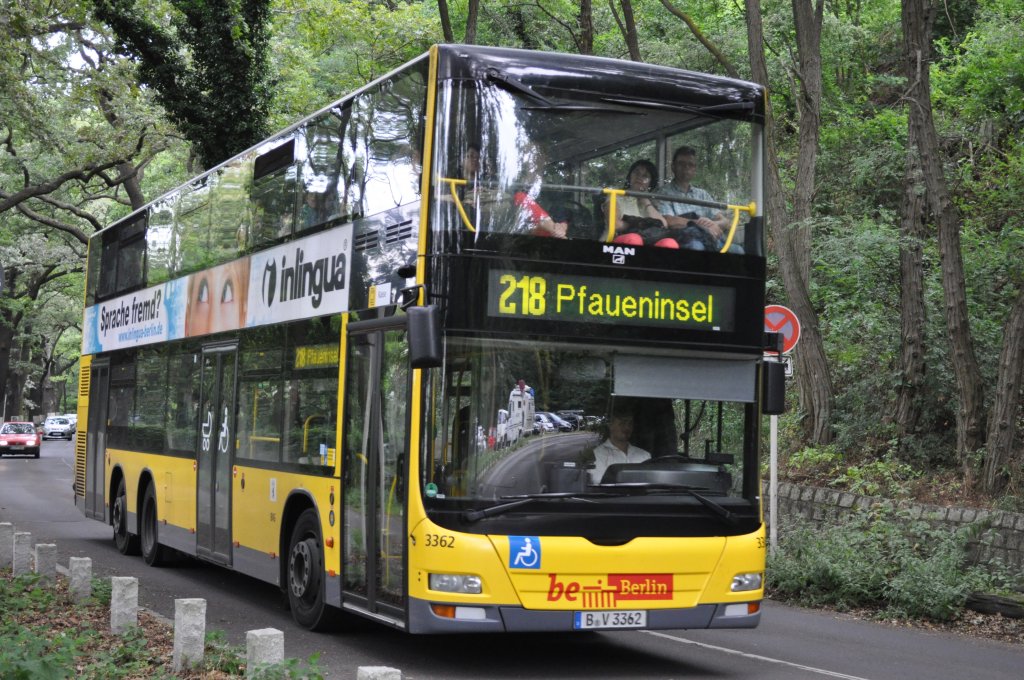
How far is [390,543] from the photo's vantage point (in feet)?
31.2

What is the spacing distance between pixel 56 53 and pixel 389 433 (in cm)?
2721

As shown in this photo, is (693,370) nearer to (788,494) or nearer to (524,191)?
(524,191)

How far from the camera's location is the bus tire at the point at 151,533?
1670 cm

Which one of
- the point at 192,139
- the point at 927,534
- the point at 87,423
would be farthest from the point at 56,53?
the point at 927,534

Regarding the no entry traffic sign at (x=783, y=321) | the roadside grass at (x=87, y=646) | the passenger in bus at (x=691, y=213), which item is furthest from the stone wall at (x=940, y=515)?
the roadside grass at (x=87, y=646)

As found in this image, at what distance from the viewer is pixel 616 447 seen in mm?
9195

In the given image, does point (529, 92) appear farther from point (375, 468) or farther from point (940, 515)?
point (940, 515)

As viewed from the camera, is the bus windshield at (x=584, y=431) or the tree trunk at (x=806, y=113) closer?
the bus windshield at (x=584, y=431)

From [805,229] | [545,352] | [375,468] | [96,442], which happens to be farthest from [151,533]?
[805,229]

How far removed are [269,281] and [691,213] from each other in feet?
15.5

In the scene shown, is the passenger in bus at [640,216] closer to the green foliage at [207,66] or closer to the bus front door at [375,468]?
the bus front door at [375,468]

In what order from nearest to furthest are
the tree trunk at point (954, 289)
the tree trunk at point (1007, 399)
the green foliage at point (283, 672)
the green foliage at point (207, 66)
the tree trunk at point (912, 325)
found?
the green foliage at point (283, 672), the tree trunk at point (1007, 399), the tree trunk at point (954, 289), the tree trunk at point (912, 325), the green foliage at point (207, 66)

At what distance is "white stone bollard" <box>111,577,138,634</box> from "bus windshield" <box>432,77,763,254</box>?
3819 millimetres

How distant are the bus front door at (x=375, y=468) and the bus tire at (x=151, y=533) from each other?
687 cm
